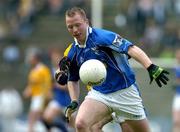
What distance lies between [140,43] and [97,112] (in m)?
10.4

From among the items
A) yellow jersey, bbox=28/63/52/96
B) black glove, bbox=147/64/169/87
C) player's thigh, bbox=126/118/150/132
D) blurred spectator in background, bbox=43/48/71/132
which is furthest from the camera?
yellow jersey, bbox=28/63/52/96

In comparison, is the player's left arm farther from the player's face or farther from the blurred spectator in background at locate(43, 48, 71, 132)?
the blurred spectator in background at locate(43, 48, 71, 132)

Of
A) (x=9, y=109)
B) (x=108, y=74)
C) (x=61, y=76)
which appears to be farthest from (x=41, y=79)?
(x=108, y=74)

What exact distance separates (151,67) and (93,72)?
0.66 meters

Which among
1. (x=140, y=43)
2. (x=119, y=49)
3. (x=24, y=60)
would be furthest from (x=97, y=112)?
(x=24, y=60)

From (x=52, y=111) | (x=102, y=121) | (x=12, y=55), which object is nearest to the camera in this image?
(x=102, y=121)

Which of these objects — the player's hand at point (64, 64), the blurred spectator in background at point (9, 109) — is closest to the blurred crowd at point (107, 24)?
the blurred spectator in background at point (9, 109)

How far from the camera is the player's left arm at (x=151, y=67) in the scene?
920 cm

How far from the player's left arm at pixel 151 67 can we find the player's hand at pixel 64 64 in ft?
2.76

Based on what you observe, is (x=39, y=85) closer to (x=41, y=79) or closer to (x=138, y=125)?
(x=41, y=79)

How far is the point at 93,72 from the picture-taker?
30.6ft

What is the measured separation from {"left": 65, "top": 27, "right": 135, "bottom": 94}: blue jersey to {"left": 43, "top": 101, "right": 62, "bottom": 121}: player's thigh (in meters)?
6.34

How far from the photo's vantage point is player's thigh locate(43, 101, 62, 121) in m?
16.1

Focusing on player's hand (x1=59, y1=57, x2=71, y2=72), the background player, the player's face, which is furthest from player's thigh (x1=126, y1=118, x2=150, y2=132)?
the player's face
